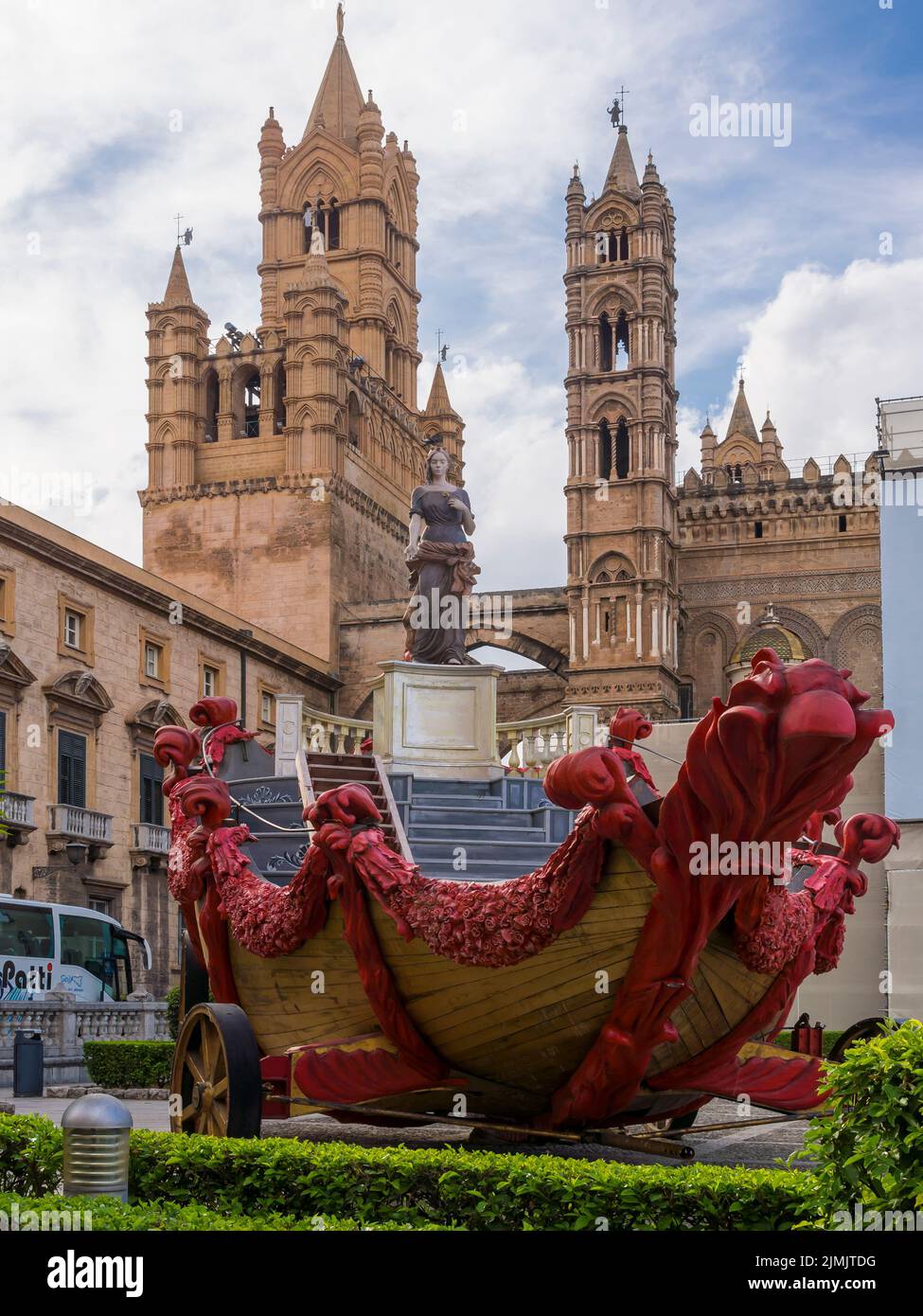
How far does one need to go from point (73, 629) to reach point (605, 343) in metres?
27.7

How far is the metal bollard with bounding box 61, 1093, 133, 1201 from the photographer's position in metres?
5.96

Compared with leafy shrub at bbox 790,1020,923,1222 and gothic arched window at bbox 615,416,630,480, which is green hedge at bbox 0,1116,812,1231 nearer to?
leafy shrub at bbox 790,1020,923,1222

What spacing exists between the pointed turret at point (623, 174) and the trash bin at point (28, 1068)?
45512 mm

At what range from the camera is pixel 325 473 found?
51594 mm

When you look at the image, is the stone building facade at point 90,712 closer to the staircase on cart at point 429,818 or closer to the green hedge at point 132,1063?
the green hedge at point 132,1063

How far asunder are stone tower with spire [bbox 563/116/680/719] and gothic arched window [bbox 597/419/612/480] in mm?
49

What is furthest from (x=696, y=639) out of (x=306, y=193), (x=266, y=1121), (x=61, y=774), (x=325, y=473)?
(x=266, y=1121)

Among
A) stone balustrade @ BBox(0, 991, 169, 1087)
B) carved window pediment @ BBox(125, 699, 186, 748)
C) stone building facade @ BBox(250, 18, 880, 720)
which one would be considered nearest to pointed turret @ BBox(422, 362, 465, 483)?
stone building facade @ BBox(250, 18, 880, 720)

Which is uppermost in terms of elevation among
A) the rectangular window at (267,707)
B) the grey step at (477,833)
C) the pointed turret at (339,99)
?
the pointed turret at (339,99)

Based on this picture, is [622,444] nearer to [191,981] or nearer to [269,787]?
[269,787]

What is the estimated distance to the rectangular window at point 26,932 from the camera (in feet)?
77.0

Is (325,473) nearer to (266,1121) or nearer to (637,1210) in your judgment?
(266,1121)

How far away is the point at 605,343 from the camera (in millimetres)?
55344

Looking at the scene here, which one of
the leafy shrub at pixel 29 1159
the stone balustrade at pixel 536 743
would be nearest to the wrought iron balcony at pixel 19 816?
the stone balustrade at pixel 536 743
